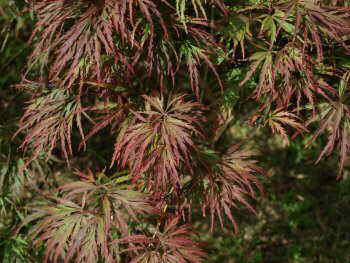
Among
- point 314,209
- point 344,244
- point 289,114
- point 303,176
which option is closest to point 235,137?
point 303,176

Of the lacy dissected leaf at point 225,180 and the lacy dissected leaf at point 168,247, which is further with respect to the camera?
the lacy dissected leaf at point 225,180

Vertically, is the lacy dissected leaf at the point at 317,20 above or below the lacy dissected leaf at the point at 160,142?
above

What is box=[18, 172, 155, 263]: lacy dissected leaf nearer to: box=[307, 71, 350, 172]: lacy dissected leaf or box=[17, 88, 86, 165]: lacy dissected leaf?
box=[17, 88, 86, 165]: lacy dissected leaf

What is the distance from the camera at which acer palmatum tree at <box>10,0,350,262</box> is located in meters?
1.70

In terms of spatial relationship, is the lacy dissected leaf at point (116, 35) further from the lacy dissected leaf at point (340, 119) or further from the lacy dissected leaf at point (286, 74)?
the lacy dissected leaf at point (340, 119)

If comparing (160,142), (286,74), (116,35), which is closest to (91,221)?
(160,142)

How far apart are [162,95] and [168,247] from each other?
71cm

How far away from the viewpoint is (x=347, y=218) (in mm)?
3559

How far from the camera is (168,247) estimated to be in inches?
73.3

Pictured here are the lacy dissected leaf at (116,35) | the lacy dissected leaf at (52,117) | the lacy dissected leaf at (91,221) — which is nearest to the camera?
the lacy dissected leaf at (116,35)

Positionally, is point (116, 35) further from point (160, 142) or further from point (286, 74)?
point (286, 74)

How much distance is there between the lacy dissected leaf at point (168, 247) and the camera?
5.87ft

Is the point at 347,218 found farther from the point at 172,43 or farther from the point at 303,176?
the point at 172,43

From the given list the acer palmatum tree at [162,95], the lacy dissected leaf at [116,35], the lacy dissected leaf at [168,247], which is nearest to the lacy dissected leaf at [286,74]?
the acer palmatum tree at [162,95]
